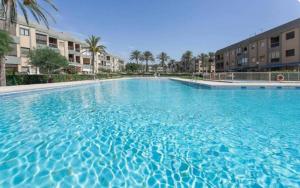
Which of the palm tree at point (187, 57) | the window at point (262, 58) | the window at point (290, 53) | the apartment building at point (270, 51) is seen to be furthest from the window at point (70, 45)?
the palm tree at point (187, 57)

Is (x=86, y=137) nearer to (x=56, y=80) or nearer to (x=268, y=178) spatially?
(x=268, y=178)

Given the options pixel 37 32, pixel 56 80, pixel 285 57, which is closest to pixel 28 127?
pixel 56 80

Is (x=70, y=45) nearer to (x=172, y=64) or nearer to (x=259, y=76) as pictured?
(x=259, y=76)

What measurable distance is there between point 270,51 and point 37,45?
44.9m

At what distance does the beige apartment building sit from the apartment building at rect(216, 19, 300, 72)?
40862 millimetres

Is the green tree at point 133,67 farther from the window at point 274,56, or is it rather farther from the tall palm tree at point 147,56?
the window at point 274,56

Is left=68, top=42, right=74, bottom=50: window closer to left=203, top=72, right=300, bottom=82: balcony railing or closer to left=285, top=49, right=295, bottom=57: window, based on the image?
left=203, top=72, right=300, bottom=82: balcony railing

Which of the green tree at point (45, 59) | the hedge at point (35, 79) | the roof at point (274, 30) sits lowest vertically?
the hedge at point (35, 79)

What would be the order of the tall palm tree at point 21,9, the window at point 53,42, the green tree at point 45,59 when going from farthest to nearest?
the window at point 53,42 < the green tree at point 45,59 < the tall palm tree at point 21,9

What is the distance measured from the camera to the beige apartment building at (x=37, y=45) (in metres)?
32.4

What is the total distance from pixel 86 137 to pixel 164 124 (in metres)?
2.81

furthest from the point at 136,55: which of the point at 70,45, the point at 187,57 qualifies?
the point at 70,45

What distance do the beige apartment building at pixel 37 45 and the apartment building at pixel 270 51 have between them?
134ft

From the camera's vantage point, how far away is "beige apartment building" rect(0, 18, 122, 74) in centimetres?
3241
